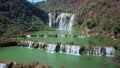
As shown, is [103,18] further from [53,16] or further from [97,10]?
[53,16]

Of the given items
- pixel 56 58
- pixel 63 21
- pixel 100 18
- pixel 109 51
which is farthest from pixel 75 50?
pixel 63 21

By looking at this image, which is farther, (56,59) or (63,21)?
(63,21)

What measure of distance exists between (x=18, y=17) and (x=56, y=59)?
42.3 metres

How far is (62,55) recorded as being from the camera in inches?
1527

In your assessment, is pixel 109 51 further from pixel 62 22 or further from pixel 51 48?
pixel 62 22

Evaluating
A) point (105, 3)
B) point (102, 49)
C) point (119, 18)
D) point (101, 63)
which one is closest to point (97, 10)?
point (105, 3)

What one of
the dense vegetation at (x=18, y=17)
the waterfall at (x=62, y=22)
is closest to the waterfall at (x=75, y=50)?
the dense vegetation at (x=18, y=17)

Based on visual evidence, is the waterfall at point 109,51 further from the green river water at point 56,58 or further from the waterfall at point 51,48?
the waterfall at point 51,48

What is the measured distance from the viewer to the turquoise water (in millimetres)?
32831

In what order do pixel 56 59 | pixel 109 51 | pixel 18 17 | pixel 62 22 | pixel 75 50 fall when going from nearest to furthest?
pixel 56 59 < pixel 109 51 < pixel 75 50 < pixel 18 17 < pixel 62 22

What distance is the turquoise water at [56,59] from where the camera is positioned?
108ft

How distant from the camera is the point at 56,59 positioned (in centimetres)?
3609

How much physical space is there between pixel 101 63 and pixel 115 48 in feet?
18.1

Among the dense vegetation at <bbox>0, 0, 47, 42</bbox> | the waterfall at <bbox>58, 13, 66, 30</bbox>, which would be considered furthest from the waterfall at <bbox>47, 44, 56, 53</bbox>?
the waterfall at <bbox>58, 13, 66, 30</bbox>
